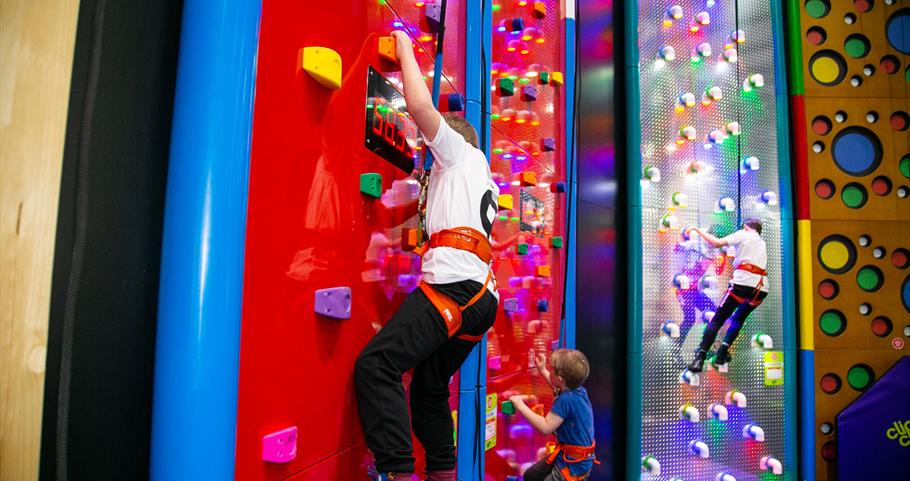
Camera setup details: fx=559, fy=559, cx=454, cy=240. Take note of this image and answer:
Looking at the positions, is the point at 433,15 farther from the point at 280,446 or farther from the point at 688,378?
the point at 688,378

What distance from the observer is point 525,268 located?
354 centimetres

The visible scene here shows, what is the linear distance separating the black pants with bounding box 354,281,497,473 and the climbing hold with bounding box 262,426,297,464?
0.28 m

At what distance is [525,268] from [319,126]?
2.19 m

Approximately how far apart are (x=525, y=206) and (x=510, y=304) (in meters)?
0.67

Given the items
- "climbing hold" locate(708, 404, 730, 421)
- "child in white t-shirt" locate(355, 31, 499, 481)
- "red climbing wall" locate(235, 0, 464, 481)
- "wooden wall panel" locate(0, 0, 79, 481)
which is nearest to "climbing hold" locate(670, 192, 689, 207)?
"climbing hold" locate(708, 404, 730, 421)

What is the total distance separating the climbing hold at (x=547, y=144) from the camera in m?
3.83

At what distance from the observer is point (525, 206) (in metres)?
3.49

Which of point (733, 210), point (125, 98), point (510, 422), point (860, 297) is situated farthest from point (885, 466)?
point (125, 98)

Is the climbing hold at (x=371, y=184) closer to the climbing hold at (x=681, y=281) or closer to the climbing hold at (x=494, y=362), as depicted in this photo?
the climbing hold at (x=494, y=362)

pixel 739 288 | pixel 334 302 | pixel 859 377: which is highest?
pixel 739 288

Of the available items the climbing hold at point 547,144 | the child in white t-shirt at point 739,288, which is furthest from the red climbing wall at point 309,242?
the child in white t-shirt at point 739,288

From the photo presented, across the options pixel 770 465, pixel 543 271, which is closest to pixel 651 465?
pixel 770 465

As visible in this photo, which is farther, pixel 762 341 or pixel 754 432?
pixel 762 341

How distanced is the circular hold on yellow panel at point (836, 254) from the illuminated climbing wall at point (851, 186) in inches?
0.4
